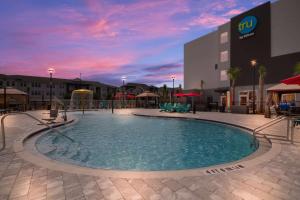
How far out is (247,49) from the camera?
95.3 ft

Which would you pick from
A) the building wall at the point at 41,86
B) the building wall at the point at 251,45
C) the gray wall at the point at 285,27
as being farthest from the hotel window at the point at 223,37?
the building wall at the point at 41,86

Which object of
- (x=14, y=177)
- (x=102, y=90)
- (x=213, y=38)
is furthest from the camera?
(x=102, y=90)

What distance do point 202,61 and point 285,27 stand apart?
1427 cm

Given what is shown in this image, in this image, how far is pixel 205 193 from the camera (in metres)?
3.12

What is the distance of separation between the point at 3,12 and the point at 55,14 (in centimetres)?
319

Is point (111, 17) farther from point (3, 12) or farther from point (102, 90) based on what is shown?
point (102, 90)

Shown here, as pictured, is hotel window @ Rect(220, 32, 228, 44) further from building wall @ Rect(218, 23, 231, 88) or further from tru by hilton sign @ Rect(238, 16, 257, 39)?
tru by hilton sign @ Rect(238, 16, 257, 39)

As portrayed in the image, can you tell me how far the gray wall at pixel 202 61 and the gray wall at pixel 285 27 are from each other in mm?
9548

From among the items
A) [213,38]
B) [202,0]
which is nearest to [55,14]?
[202,0]

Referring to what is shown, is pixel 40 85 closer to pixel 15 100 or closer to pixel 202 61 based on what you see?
pixel 15 100

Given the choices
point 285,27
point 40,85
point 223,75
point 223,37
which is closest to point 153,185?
point 285,27

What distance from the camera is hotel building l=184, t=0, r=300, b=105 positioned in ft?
80.0

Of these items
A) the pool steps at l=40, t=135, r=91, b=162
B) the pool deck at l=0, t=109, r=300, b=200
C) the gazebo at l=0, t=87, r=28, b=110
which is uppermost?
the gazebo at l=0, t=87, r=28, b=110

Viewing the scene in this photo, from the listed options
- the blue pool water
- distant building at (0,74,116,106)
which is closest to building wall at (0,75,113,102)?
distant building at (0,74,116,106)
